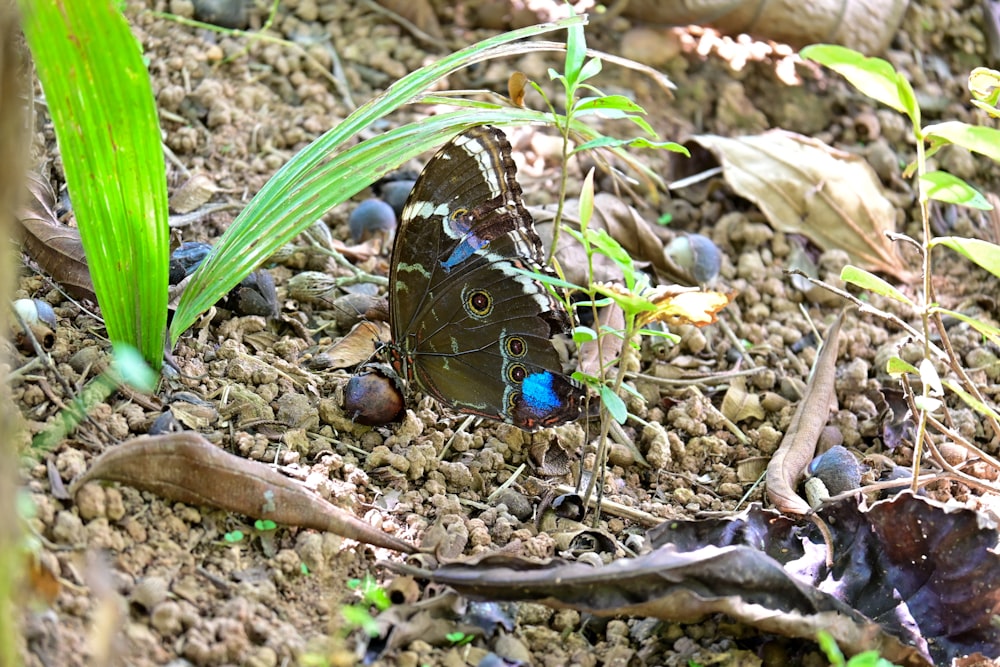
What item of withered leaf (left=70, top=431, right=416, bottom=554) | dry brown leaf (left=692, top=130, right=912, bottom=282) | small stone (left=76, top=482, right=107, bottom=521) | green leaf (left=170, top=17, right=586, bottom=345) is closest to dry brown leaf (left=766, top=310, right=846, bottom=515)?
dry brown leaf (left=692, top=130, right=912, bottom=282)

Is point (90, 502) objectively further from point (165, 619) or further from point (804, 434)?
point (804, 434)

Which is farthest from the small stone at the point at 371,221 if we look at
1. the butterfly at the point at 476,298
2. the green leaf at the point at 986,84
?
the green leaf at the point at 986,84

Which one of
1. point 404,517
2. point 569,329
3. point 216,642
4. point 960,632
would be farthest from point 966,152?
point 216,642

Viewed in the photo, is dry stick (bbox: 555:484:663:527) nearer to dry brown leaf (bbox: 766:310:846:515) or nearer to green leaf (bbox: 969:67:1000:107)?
dry brown leaf (bbox: 766:310:846:515)

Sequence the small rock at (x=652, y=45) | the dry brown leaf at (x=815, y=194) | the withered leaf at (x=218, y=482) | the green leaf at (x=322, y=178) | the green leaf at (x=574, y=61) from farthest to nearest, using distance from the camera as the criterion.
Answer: the small rock at (x=652, y=45), the dry brown leaf at (x=815, y=194), the green leaf at (x=322, y=178), the green leaf at (x=574, y=61), the withered leaf at (x=218, y=482)

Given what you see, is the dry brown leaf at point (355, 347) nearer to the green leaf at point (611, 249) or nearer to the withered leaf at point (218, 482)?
the withered leaf at point (218, 482)

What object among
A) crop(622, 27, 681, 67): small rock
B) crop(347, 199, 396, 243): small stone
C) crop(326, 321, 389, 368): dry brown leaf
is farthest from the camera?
crop(622, 27, 681, 67): small rock

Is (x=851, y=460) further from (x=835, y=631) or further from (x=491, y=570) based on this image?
(x=491, y=570)
